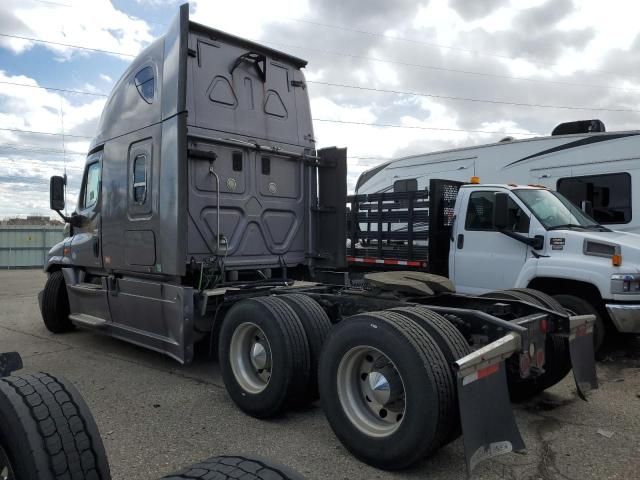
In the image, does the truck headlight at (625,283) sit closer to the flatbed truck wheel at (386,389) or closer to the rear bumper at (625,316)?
the rear bumper at (625,316)

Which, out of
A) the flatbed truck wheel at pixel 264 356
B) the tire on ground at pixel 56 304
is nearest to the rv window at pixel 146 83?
the flatbed truck wheel at pixel 264 356

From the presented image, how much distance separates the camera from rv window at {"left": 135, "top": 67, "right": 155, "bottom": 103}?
5656mm

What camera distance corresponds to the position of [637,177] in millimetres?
7586

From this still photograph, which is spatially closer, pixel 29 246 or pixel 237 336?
pixel 237 336

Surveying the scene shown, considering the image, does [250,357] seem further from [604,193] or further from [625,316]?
[604,193]

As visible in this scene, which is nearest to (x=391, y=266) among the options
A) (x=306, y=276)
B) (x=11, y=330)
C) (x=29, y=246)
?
(x=306, y=276)

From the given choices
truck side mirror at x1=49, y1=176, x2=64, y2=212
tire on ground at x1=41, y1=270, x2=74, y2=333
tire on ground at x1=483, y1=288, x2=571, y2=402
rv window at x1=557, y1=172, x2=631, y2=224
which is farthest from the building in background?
tire on ground at x1=483, y1=288, x2=571, y2=402

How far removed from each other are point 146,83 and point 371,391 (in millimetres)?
4281

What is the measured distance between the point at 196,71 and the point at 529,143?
19.4ft

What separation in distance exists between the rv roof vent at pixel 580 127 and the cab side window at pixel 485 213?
9.56ft

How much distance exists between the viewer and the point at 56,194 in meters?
7.15

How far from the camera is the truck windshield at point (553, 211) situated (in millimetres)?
6531

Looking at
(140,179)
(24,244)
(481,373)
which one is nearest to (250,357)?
(481,373)

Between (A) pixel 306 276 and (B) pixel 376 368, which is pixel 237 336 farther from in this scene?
(A) pixel 306 276
